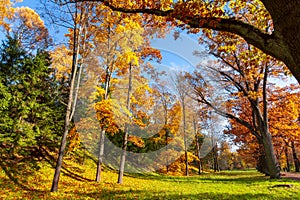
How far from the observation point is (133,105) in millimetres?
14930

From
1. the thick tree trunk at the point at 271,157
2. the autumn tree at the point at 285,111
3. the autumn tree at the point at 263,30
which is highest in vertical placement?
the autumn tree at the point at 285,111

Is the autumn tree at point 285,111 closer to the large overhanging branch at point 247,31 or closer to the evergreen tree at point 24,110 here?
the large overhanging branch at point 247,31

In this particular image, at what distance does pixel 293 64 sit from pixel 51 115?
42.5 feet

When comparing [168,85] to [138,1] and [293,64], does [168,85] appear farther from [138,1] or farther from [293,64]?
[293,64]

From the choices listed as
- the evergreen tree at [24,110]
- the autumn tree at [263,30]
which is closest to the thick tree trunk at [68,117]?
the evergreen tree at [24,110]

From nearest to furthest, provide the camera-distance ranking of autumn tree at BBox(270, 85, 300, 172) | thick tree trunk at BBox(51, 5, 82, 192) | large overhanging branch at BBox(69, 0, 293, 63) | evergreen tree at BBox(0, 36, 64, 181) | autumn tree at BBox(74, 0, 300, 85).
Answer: autumn tree at BBox(74, 0, 300, 85) < large overhanging branch at BBox(69, 0, 293, 63) < thick tree trunk at BBox(51, 5, 82, 192) < evergreen tree at BBox(0, 36, 64, 181) < autumn tree at BBox(270, 85, 300, 172)

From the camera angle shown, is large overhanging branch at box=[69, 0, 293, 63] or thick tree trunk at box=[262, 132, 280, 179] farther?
thick tree trunk at box=[262, 132, 280, 179]

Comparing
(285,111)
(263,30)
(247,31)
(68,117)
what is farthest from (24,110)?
(285,111)

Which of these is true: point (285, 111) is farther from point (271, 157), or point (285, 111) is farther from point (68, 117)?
point (68, 117)

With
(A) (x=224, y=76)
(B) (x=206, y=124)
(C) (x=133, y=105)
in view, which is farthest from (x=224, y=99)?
(B) (x=206, y=124)

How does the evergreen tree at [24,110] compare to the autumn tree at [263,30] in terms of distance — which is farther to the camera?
the evergreen tree at [24,110]

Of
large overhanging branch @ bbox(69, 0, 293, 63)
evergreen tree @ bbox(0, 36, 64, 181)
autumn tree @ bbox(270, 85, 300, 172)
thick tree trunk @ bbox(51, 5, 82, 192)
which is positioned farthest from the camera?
autumn tree @ bbox(270, 85, 300, 172)

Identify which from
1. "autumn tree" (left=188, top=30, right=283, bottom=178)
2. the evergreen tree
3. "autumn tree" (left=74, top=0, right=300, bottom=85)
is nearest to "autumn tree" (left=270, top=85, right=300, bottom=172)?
"autumn tree" (left=188, top=30, right=283, bottom=178)

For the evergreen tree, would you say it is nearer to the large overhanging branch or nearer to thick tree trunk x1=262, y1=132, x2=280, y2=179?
the large overhanging branch
